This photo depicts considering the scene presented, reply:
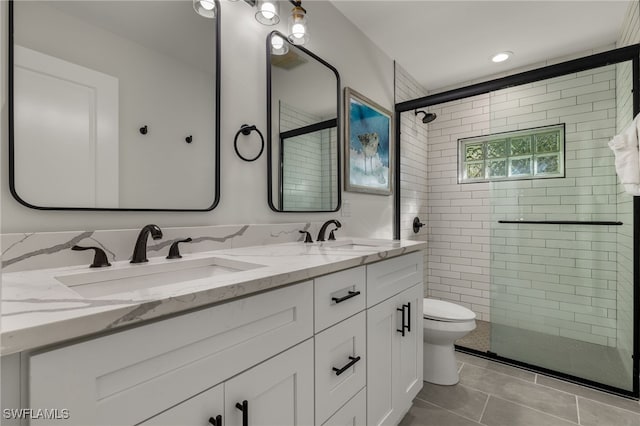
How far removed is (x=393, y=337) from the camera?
1.45m

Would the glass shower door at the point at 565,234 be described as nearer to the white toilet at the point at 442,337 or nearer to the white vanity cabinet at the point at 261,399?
the white toilet at the point at 442,337

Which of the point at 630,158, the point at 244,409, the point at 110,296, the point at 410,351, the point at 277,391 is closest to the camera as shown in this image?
the point at 110,296

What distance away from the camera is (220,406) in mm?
721

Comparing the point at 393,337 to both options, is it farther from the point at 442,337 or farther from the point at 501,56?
the point at 501,56

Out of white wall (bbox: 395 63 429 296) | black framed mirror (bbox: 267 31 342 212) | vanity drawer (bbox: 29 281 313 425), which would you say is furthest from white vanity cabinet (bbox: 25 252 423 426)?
white wall (bbox: 395 63 429 296)

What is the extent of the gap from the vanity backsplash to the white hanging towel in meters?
2.03

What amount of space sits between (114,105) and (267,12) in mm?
862

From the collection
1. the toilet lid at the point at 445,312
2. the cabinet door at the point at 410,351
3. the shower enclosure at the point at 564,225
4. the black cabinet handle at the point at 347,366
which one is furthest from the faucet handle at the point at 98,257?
the shower enclosure at the point at 564,225

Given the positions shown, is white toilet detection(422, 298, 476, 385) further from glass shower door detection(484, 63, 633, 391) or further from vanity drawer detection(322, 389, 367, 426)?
vanity drawer detection(322, 389, 367, 426)

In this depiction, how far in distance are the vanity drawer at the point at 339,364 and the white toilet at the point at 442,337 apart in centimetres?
94

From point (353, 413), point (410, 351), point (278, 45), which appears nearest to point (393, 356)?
point (410, 351)

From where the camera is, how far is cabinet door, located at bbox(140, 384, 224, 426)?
631 mm

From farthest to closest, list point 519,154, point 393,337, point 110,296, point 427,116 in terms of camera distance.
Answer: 1. point 427,116
2. point 519,154
3. point 393,337
4. point 110,296

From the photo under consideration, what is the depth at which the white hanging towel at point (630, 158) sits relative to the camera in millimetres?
1690
